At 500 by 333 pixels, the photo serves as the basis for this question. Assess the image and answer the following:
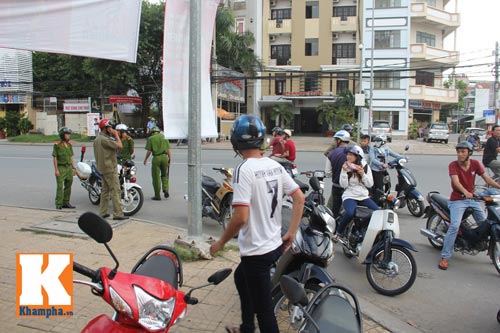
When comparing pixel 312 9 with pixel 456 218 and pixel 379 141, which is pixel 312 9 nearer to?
pixel 379 141

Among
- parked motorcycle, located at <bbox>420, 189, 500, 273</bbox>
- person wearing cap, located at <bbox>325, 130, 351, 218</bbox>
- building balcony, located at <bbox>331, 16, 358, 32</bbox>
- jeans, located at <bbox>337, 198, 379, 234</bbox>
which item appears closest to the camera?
parked motorcycle, located at <bbox>420, 189, 500, 273</bbox>

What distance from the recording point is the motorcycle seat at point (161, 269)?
8.95 ft

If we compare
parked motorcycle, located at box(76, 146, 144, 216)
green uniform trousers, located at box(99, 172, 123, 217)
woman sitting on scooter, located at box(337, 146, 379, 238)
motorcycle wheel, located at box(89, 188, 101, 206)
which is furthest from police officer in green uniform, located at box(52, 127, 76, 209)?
woman sitting on scooter, located at box(337, 146, 379, 238)

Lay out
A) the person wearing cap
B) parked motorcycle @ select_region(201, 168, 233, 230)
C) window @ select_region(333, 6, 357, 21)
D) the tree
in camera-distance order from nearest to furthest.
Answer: the person wearing cap, parked motorcycle @ select_region(201, 168, 233, 230), the tree, window @ select_region(333, 6, 357, 21)

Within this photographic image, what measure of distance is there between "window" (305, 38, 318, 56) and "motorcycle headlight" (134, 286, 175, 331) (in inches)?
1682

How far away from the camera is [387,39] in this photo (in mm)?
39188

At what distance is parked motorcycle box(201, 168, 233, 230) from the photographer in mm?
7312

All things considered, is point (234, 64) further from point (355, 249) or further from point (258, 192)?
point (258, 192)

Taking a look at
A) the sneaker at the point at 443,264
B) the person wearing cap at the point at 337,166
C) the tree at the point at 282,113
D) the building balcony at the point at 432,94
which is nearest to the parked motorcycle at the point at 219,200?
the person wearing cap at the point at 337,166

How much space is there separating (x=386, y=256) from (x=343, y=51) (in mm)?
40222

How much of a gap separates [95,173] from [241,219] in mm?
7142

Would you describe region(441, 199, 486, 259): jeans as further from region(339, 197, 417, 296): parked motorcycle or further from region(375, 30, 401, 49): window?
region(375, 30, 401, 49): window

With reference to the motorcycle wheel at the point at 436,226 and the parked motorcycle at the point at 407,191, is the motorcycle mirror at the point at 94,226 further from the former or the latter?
the parked motorcycle at the point at 407,191

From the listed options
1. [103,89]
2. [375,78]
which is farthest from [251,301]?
[375,78]
